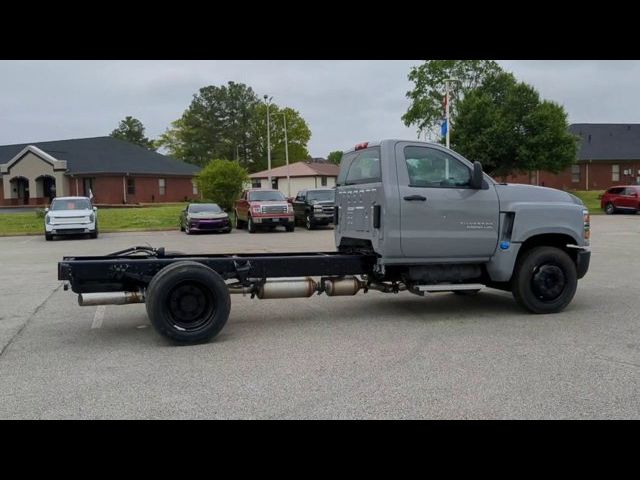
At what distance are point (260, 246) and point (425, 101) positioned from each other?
132ft

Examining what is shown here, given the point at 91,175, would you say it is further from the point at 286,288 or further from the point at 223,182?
the point at 286,288

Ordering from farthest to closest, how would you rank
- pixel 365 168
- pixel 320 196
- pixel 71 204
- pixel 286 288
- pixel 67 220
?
pixel 320 196, pixel 71 204, pixel 67 220, pixel 365 168, pixel 286 288

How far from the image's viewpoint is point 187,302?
6.74 m

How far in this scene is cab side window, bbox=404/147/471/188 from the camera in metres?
7.75

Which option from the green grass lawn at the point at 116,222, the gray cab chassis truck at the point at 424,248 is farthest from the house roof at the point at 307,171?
the gray cab chassis truck at the point at 424,248

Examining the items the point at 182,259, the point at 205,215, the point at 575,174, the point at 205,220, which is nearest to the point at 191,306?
the point at 182,259

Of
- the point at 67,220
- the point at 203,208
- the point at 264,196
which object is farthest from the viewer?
the point at 264,196

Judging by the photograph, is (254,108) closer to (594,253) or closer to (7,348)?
(594,253)

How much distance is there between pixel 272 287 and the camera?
746 centimetres

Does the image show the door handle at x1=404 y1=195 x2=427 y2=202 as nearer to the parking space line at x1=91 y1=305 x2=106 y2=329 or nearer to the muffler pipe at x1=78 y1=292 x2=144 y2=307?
the muffler pipe at x1=78 y1=292 x2=144 y2=307

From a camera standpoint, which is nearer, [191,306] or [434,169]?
[191,306]

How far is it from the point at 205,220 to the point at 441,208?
1872 cm

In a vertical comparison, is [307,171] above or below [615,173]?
above

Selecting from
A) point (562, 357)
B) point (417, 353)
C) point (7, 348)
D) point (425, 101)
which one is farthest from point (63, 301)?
point (425, 101)
